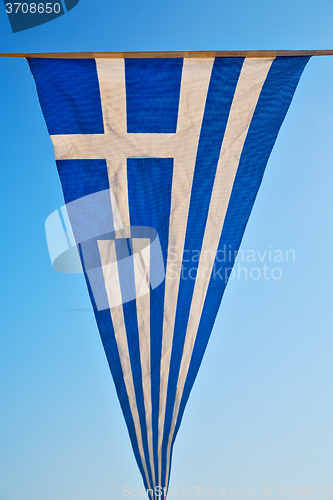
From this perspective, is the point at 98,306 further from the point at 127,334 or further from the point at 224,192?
the point at 224,192

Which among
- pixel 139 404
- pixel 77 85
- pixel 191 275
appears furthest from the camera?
pixel 139 404

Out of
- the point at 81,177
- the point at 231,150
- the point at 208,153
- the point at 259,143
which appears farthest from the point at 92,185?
the point at 259,143

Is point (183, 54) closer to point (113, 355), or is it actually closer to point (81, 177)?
point (81, 177)

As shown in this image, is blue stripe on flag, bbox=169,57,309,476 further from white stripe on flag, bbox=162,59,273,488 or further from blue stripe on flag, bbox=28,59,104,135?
blue stripe on flag, bbox=28,59,104,135

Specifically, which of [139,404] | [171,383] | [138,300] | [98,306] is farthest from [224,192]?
[139,404]

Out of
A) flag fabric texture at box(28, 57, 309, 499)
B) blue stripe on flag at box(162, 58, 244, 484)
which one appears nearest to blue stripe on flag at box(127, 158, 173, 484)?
flag fabric texture at box(28, 57, 309, 499)
